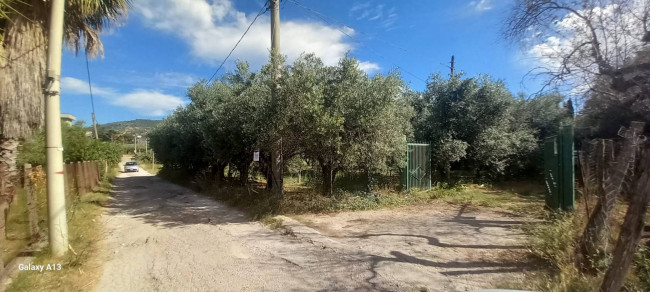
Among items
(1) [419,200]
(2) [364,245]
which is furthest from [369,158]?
(2) [364,245]

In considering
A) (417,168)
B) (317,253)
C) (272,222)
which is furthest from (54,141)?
(417,168)

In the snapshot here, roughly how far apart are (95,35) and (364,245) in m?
8.25

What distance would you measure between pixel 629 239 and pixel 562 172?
15.1 feet

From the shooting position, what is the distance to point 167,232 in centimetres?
832

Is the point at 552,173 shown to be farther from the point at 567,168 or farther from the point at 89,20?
the point at 89,20

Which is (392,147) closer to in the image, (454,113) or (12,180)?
(454,113)

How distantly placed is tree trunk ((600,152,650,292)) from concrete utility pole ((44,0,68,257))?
7.26m

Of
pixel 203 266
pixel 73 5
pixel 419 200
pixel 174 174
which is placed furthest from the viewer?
pixel 174 174

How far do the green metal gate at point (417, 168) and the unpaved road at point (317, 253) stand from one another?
3712 mm

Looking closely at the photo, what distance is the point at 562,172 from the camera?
24.2 feet

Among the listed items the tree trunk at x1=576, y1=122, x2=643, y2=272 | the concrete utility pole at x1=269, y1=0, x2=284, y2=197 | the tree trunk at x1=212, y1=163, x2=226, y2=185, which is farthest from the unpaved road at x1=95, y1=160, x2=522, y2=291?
the tree trunk at x1=212, y1=163, x2=226, y2=185

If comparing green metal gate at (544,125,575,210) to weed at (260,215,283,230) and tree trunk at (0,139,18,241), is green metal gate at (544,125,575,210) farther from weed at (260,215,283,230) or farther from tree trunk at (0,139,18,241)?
tree trunk at (0,139,18,241)

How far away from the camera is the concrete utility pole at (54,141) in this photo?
5.54m

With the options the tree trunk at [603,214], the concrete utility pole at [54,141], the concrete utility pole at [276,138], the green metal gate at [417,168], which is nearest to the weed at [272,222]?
the concrete utility pole at [276,138]
